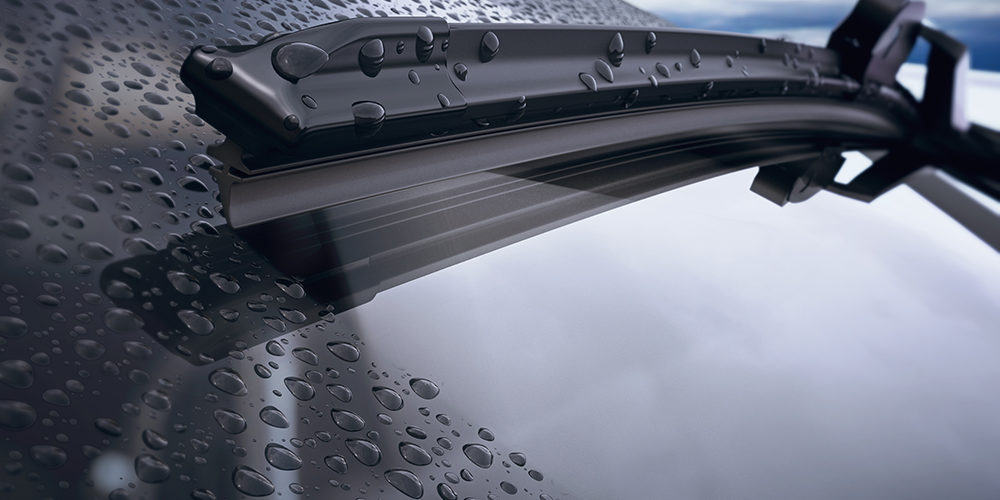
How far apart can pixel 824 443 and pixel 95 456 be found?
54 cm

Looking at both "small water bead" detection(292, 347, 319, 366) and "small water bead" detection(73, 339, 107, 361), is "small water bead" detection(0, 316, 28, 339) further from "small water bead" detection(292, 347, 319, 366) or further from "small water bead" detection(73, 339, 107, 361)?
"small water bead" detection(292, 347, 319, 366)

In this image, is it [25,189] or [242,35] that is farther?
[242,35]

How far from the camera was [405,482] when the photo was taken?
388 mm

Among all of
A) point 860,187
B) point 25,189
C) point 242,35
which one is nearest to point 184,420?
point 25,189

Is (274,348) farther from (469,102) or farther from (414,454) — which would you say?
(469,102)

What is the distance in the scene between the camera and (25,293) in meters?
0.38

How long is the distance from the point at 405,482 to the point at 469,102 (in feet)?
1.14

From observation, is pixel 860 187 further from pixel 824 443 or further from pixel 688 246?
pixel 824 443

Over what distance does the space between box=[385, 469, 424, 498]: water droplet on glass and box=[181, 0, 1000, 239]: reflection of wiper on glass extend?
9.4 inches

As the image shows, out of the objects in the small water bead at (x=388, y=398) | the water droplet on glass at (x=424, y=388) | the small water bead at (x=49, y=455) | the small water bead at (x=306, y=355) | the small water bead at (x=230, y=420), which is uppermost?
the small water bead at (x=49, y=455)

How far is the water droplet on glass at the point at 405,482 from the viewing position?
1.26 feet

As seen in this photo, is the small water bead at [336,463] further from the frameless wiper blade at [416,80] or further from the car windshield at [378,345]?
the frameless wiper blade at [416,80]

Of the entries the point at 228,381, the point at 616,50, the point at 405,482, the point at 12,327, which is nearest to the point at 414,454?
the point at 405,482

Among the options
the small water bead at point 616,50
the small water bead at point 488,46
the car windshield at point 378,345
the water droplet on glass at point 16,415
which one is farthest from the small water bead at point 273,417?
the small water bead at point 616,50
